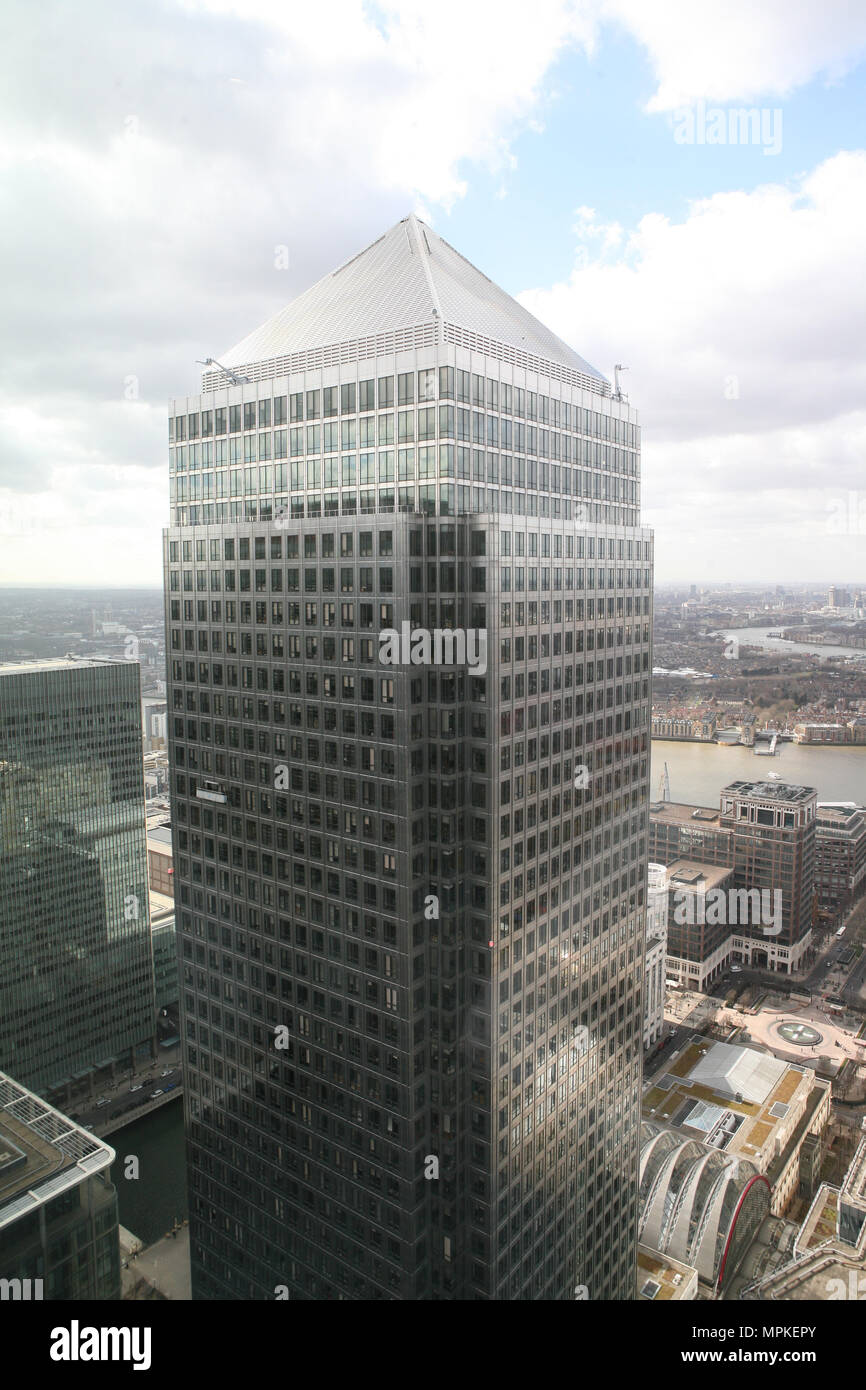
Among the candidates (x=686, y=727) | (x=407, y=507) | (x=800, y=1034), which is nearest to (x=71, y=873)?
(x=686, y=727)

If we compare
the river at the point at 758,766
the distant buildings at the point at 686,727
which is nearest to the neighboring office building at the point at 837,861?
the river at the point at 758,766

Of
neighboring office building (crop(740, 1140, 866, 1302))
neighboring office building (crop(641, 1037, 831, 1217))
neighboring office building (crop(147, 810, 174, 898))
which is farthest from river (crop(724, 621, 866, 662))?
neighboring office building (crop(147, 810, 174, 898))

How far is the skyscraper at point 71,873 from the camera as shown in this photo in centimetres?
8081

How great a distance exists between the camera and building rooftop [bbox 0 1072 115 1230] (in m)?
29.0

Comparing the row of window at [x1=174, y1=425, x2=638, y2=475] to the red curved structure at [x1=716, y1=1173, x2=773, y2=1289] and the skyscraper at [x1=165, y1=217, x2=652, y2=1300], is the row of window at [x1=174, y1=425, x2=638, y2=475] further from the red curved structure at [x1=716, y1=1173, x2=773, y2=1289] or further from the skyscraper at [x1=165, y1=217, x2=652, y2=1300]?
the red curved structure at [x1=716, y1=1173, x2=773, y2=1289]

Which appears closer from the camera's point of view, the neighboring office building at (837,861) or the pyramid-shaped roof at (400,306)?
the pyramid-shaped roof at (400,306)

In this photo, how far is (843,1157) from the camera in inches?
2852

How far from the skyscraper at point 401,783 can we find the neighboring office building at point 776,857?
68.4 metres

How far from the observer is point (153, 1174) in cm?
7162

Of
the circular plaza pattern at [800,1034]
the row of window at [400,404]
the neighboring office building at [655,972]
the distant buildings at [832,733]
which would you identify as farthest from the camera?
the distant buildings at [832,733]

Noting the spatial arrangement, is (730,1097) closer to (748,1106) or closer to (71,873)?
(748,1106)

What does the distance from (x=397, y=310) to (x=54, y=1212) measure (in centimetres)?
3653

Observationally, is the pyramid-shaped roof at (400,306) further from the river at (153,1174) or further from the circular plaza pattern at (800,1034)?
the circular plaza pattern at (800,1034)

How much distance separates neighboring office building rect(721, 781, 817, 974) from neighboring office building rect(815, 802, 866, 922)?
12.3ft
